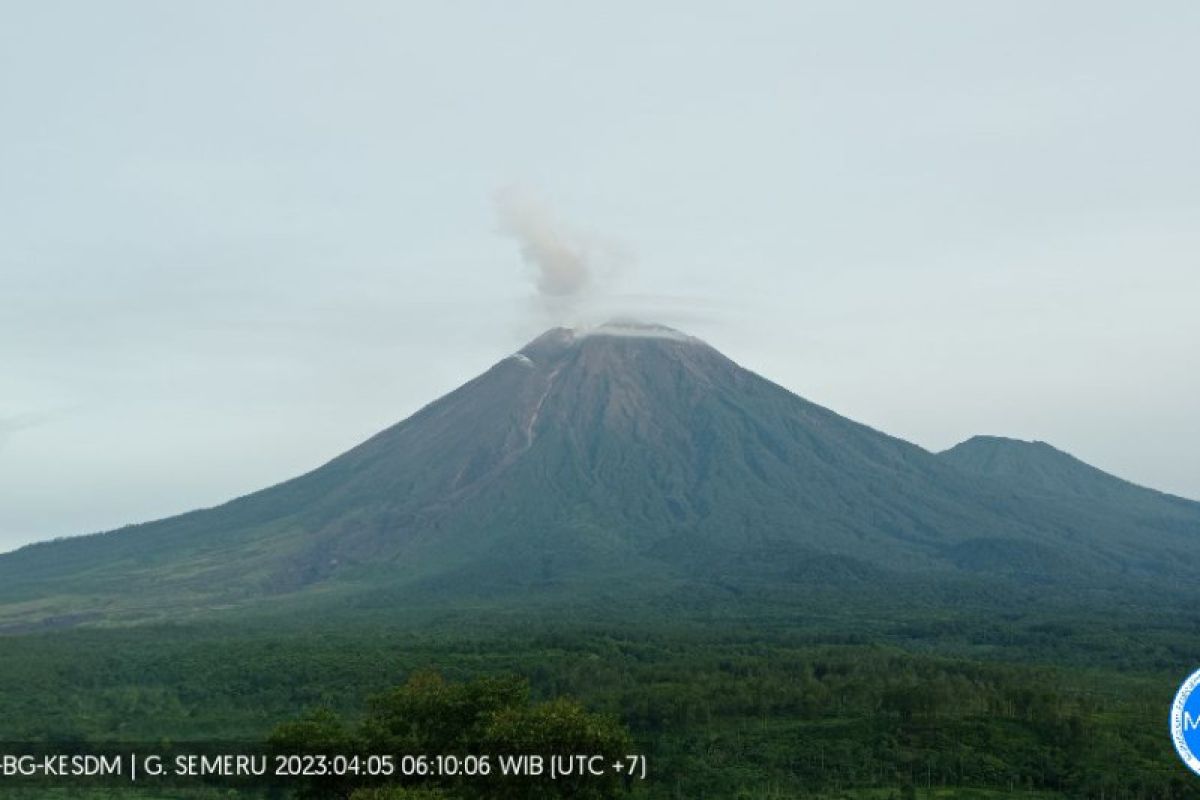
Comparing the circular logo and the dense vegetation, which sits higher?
the circular logo

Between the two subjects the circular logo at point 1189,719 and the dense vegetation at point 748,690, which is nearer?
the circular logo at point 1189,719

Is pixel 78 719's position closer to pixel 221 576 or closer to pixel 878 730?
pixel 878 730

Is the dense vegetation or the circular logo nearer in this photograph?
the circular logo

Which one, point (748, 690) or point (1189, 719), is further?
point (748, 690)

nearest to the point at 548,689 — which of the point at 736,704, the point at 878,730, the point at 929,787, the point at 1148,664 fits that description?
the point at 736,704

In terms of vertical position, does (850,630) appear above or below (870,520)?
below

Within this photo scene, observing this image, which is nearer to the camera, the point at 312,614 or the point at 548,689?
the point at 548,689

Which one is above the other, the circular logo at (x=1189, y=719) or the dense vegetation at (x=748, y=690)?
the circular logo at (x=1189, y=719)

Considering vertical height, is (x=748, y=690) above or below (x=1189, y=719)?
below
